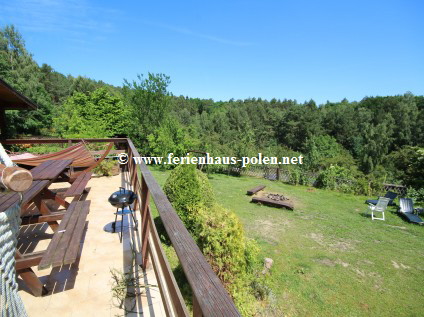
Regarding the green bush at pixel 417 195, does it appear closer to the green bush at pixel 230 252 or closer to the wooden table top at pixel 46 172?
the green bush at pixel 230 252

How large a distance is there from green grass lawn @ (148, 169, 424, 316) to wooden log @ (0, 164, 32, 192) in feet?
11.9

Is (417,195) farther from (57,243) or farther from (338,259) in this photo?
(57,243)

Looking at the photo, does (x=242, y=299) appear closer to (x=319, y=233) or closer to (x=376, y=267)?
(x=376, y=267)

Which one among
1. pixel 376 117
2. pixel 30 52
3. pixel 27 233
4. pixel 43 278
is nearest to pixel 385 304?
pixel 43 278

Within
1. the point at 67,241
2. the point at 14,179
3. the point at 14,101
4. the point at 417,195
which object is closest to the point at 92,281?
the point at 67,241

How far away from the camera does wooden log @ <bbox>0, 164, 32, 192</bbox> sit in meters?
0.79

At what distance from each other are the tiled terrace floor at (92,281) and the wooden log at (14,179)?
4.80 ft

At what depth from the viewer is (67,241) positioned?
1897 mm

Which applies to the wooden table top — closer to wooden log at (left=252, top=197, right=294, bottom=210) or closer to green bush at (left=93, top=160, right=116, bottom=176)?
green bush at (left=93, top=160, right=116, bottom=176)

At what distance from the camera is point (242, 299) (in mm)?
2992

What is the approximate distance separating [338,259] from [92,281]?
456cm

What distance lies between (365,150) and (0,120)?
33653 millimetres

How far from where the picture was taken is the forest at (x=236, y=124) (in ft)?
42.7

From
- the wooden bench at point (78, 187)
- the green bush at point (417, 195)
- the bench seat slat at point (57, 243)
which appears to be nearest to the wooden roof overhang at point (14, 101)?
the wooden bench at point (78, 187)
